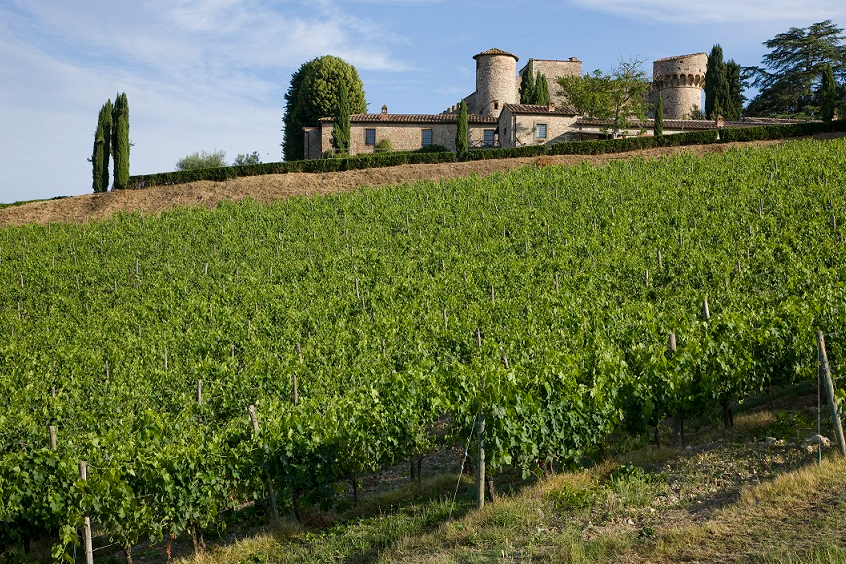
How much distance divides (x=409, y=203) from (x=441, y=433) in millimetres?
17812

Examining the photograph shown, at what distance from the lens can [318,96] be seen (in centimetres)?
5406

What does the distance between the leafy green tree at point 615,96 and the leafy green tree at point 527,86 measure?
9.28m

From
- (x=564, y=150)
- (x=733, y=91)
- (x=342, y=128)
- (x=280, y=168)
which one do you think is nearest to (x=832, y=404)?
(x=564, y=150)

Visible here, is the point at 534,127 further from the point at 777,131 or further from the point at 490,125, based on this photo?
the point at 777,131

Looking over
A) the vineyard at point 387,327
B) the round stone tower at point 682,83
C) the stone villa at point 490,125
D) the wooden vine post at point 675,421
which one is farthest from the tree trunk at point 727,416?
the round stone tower at point 682,83

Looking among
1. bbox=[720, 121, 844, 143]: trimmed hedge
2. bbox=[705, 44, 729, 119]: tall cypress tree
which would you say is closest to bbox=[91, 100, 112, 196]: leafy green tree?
bbox=[720, 121, 844, 143]: trimmed hedge

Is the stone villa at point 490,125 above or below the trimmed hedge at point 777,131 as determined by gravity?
above

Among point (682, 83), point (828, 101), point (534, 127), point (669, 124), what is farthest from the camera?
point (682, 83)

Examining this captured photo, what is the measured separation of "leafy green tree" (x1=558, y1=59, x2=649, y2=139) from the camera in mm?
47625

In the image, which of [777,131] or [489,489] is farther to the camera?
[777,131]

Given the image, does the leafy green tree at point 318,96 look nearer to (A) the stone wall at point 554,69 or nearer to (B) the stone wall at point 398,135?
(B) the stone wall at point 398,135

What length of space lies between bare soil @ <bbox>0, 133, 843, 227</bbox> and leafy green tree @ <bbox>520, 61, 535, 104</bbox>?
75.8ft

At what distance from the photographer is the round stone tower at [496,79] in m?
58.5

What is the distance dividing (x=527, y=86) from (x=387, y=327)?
157 ft
